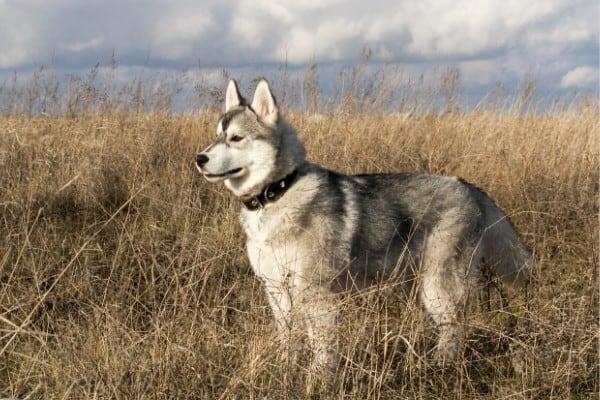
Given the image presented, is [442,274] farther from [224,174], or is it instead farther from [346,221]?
[224,174]

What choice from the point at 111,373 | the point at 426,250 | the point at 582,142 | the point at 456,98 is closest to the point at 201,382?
the point at 111,373

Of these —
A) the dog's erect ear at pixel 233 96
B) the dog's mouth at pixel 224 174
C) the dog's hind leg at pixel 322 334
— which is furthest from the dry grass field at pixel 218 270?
the dog's erect ear at pixel 233 96

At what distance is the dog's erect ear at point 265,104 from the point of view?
4.04 metres

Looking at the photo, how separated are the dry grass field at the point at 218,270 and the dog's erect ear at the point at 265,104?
0.78 m

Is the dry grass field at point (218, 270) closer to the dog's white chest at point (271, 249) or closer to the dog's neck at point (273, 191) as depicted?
the dog's white chest at point (271, 249)

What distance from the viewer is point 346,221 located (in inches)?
153

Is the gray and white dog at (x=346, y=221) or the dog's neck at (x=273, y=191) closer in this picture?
the gray and white dog at (x=346, y=221)

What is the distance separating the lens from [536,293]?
372 cm

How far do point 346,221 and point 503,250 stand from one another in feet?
3.44

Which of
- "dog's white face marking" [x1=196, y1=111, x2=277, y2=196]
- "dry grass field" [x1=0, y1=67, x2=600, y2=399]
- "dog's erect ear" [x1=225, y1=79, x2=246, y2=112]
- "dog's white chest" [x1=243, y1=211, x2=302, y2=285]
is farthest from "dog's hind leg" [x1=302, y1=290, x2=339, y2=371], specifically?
"dog's erect ear" [x1=225, y1=79, x2=246, y2=112]

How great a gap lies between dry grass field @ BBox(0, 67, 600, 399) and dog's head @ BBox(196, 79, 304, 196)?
373 millimetres

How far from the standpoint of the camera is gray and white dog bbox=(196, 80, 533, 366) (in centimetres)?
375

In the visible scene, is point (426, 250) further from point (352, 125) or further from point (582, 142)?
point (582, 142)

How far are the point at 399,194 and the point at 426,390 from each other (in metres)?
1.30
